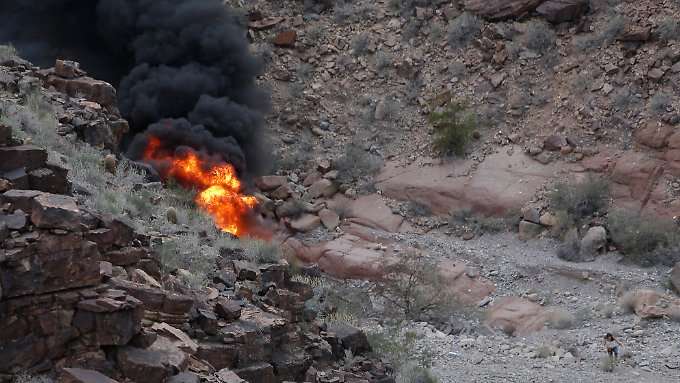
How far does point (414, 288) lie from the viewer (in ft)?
62.3

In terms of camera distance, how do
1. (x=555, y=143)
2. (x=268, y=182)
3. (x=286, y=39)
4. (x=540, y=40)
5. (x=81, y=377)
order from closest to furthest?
(x=81, y=377) < (x=555, y=143) < (x=268, y=182) < (x=540, y=40) < (x=286, y=39)

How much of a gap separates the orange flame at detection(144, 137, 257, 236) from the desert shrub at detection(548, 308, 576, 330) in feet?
24.0

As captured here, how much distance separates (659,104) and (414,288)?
8343mm

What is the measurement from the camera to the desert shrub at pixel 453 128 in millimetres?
23722

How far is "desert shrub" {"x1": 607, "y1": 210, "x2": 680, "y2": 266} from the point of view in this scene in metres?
19.7

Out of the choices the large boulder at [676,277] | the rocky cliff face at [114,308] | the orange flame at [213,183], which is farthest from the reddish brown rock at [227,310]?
the large boulder at [676,277]

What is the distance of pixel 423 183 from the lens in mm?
23609

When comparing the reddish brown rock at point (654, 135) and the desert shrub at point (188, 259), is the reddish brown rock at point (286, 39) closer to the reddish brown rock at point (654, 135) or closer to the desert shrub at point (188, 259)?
the reddish brown rock at point (654, 135)

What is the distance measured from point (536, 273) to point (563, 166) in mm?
3811

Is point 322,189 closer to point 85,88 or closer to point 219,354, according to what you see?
point 85,88

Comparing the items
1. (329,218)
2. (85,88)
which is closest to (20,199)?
(85,88)

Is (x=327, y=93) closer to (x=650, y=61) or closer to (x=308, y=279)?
(x=650, y=61)

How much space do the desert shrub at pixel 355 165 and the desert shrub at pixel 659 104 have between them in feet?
23.9

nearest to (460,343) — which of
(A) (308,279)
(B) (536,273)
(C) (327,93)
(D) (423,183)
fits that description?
(A) (308,279)
